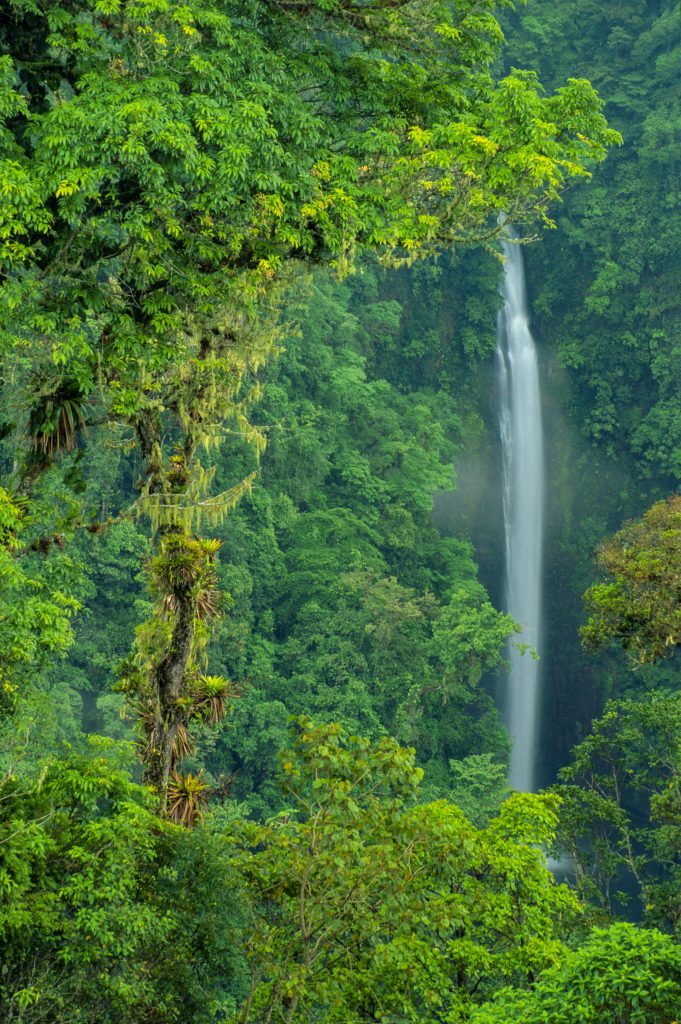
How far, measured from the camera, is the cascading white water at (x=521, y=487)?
31.4 m

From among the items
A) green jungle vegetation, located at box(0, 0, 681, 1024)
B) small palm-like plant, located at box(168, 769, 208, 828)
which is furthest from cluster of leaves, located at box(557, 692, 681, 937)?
small palm-like plant, located at box(168, 769, 208, 828)

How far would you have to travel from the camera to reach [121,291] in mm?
8828

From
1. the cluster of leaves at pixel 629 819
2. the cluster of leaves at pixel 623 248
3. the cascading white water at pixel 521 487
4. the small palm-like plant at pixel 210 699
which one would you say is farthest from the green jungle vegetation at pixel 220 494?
the cluster of leaves at pixel 623 248

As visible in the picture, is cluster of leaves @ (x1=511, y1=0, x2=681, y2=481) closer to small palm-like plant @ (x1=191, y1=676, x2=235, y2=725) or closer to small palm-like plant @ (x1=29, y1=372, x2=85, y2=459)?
small palm-like plant @ (x1=191, y1=676, x2=235, y2=725)

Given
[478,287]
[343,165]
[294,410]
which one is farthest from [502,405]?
[343,165]

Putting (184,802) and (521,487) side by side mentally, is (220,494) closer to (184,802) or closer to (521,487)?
(184,802)

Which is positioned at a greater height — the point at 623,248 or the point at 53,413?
the point at 623,248

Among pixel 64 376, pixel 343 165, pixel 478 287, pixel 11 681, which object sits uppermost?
pixel 478 287

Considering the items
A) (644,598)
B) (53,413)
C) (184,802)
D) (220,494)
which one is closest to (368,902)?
(184,802)

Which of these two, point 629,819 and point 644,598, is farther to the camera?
point 629,819

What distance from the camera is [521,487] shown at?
33438 millimetres

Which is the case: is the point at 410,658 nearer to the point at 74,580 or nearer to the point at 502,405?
the point at 502,405

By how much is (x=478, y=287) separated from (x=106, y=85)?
85.8 feet

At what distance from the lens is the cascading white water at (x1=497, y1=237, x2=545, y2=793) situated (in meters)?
31.4
